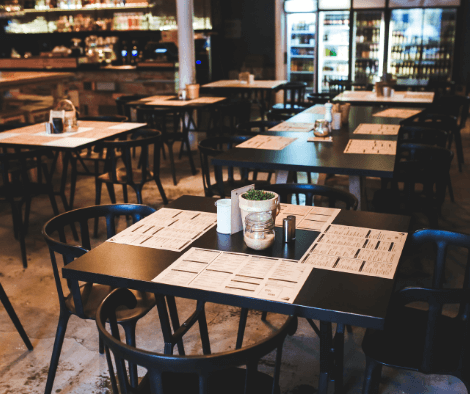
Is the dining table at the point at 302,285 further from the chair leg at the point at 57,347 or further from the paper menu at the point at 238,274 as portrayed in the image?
the chair leg at the point at 57,347

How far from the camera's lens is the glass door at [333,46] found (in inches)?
384

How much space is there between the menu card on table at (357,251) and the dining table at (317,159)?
0.86 meters

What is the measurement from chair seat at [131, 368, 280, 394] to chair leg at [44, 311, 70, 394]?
2.21 ft

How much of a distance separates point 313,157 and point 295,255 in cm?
140

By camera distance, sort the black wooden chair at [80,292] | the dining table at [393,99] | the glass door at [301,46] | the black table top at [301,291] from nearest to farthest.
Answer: the black table top at [301,291] < the black wooden chair at [80,292] < the dining table at [393,99] < the glass door at [301,46]

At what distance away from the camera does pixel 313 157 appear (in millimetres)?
2990

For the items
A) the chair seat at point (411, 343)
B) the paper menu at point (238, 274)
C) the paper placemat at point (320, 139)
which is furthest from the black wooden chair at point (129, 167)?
the chair seat at point (411, 343)

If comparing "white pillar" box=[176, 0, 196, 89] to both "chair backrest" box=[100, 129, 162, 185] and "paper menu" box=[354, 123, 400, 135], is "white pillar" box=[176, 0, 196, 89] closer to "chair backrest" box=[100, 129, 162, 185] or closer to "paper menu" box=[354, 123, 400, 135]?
"chair backrest" box=[100, 129, 162, 185]

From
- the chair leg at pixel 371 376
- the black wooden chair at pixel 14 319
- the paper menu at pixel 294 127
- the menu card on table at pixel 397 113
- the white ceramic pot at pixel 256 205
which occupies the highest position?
the white ceramic pot at pixel 256 205

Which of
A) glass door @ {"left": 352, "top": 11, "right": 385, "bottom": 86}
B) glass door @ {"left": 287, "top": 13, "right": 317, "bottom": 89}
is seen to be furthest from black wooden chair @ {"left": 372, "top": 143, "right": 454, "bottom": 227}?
glass door @ {"left": 287, "top": 13, "right": 317, "bottom": 89}

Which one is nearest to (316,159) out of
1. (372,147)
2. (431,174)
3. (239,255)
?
(372,147)

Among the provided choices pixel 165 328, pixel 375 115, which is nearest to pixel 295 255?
pixel 165 328

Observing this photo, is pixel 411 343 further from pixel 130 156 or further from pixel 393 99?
pixel 393 99

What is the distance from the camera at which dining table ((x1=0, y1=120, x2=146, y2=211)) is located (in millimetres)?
3582
